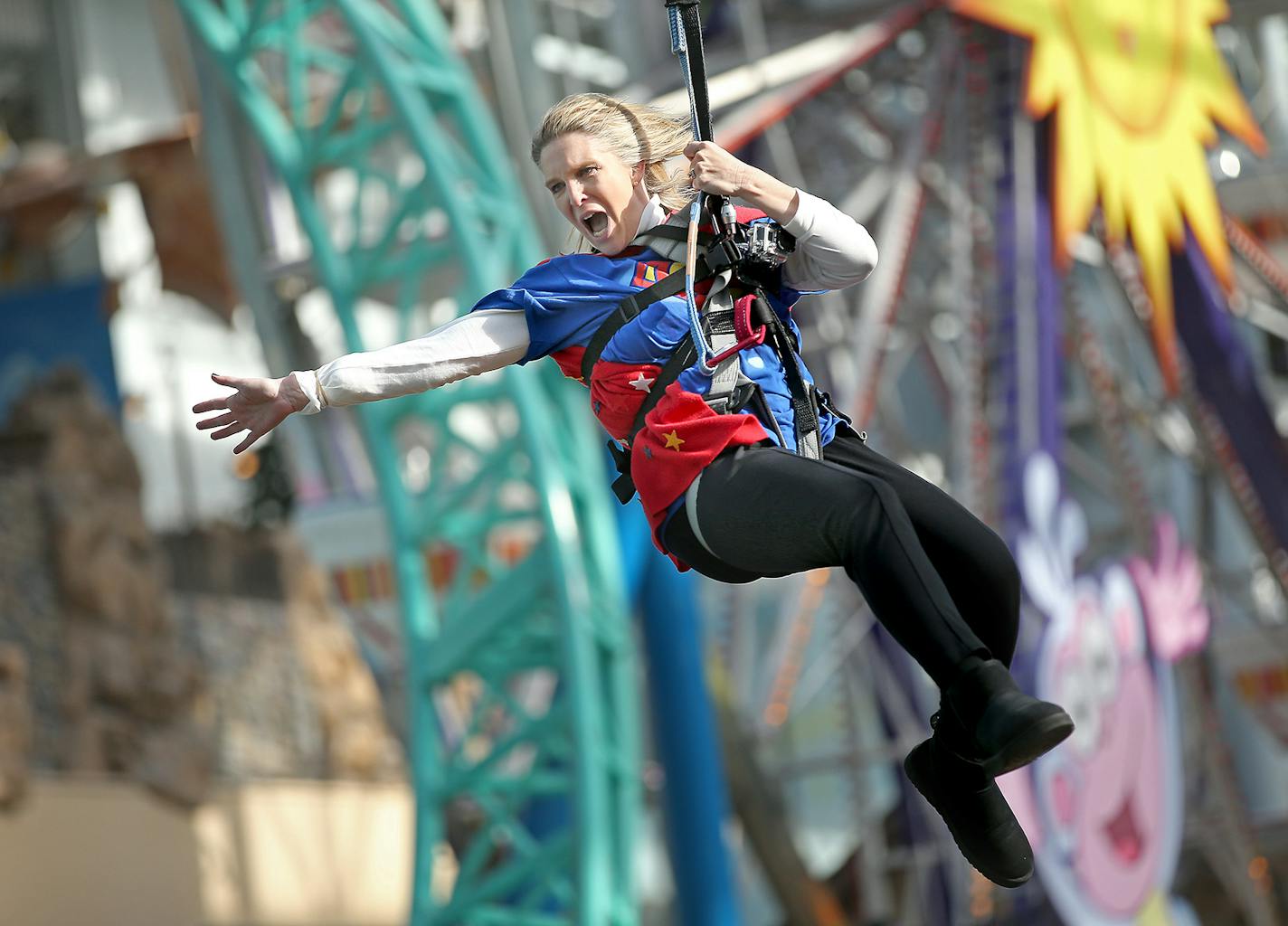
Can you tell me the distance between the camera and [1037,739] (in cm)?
288

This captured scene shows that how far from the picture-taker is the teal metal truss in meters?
8.09

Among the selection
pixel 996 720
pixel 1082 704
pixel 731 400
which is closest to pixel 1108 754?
pixel 1082 704

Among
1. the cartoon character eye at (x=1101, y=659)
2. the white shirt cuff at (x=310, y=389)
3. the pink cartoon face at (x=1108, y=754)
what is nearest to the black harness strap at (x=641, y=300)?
the white shirt cuff at (x=310, y=389)

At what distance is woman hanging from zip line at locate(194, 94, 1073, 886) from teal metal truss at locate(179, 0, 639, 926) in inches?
182

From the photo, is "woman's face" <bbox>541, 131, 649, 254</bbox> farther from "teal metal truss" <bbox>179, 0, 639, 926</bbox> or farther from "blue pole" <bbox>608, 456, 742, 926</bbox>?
"blue pole" <bbox>608, 456, 742, 926</bbox>

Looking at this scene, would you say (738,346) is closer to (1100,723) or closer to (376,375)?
(376,375)

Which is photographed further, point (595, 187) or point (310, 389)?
point (595, 187)

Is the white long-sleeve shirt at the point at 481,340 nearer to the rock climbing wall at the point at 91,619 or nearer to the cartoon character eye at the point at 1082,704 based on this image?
the cartoon character eye at the point at 1082,704

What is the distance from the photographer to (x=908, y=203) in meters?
11.0

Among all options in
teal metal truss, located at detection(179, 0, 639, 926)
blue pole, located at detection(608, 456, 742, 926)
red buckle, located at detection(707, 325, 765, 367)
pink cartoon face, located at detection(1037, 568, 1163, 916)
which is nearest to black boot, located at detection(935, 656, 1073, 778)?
red buckle, located at detection(707, 325, 765, 367)

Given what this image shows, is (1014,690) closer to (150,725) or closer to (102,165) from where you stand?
(150,725)

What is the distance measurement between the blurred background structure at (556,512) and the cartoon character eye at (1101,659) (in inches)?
1.4

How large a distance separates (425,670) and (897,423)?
18.3 ft

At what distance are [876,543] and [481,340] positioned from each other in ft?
→ 2.38
